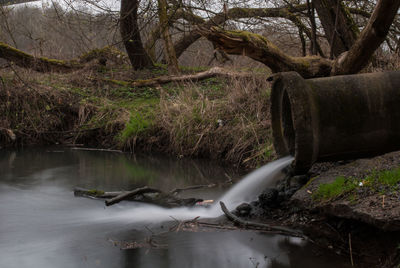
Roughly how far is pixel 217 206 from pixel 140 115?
17.4 ft

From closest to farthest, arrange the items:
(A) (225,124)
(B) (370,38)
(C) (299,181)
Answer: (C) (299,181) → (B) (370,38) → (A) (225,124)

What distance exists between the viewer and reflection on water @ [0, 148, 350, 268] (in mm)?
3709

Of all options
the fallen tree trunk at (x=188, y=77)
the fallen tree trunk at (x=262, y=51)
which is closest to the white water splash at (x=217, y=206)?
Answer: the fallen tree trunk at (x=262, y=51)

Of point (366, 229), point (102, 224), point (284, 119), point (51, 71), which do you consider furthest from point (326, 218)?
point (51, 71)

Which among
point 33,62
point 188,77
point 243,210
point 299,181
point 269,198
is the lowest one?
point 243,210

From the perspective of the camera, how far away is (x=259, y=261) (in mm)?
3637

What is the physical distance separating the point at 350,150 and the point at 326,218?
3.37 feet

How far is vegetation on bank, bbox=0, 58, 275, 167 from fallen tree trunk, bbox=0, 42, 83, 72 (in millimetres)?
651

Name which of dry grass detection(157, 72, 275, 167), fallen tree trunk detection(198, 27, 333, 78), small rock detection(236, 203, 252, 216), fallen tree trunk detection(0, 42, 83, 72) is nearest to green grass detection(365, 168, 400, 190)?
small rock detection(236, 203, 252, 216)

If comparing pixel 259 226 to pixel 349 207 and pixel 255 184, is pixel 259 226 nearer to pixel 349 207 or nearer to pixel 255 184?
pixel 349 207

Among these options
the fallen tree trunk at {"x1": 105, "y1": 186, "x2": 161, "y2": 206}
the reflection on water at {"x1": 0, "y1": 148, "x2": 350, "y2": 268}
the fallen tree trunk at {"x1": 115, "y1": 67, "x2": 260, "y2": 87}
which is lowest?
the reflection on water at {"x1": 0, "y1": 148, "x2": 350, "y2": 268}

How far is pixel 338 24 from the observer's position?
27.6 feet

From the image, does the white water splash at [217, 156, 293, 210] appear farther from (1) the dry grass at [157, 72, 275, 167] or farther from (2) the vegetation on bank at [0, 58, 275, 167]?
(1) the dry grass at [157, 72, 275, 167]

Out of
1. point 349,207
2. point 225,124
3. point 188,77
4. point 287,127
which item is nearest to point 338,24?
point 225,124
